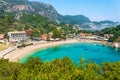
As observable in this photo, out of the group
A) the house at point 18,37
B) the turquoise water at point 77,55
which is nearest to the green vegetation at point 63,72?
the turquoise water at point 77,55

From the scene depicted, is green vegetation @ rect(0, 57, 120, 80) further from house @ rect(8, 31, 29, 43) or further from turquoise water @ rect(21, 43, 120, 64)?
house @ rect(8, 31, 29, 43)

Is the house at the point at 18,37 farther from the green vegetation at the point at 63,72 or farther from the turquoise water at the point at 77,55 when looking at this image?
the green vegetation at the point at 63,72

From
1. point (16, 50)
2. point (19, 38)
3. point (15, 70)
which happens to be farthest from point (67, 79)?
point (19, 38)

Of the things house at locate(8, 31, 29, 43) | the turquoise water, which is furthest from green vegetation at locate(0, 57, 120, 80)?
house at locate(8, 31, 29, 43)

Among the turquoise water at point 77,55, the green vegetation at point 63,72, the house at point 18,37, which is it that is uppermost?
the green vegetation at point 63,72

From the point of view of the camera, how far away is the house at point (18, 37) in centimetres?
6512

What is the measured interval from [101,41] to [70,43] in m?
12.5

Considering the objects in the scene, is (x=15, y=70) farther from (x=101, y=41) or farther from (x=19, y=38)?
(x=101, y=41)

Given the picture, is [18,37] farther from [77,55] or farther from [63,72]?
[63,72]

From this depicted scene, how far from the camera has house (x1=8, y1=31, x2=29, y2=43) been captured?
6512 cm

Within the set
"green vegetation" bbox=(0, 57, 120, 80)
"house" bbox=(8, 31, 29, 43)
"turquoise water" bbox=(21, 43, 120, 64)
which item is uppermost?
"green vegetation" bbox=(0, 57, 120, 80)

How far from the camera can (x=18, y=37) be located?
221ft

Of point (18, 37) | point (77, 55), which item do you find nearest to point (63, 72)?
point (77, 55)

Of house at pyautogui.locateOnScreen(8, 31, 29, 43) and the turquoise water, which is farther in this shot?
house at pyautogui.locateOnScreen(8, 31, 29, 43)
